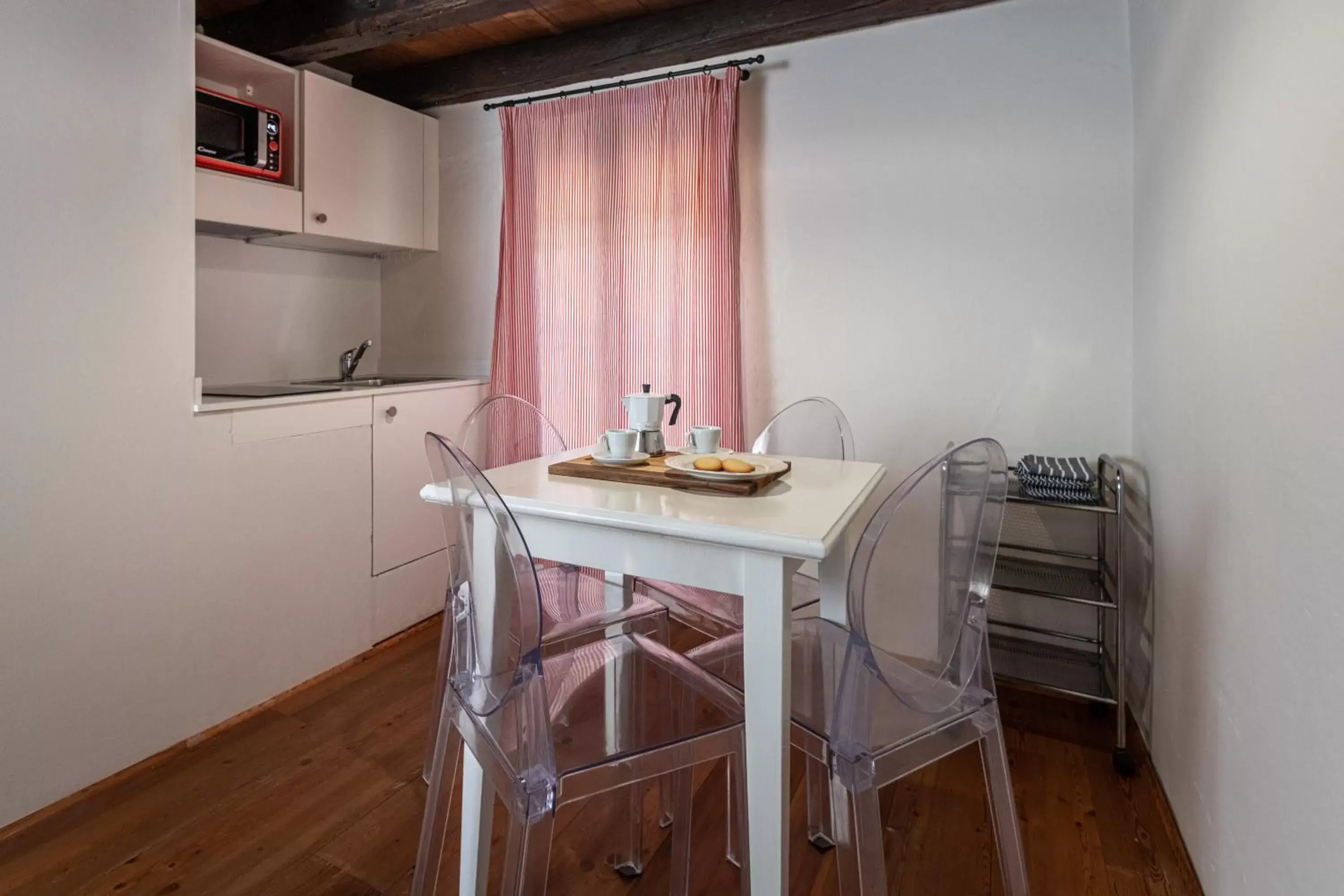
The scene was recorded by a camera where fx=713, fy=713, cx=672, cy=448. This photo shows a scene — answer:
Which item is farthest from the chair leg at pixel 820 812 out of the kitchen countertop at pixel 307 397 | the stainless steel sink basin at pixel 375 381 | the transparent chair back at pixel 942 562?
the stainless steel sink basin at pixel 375 381

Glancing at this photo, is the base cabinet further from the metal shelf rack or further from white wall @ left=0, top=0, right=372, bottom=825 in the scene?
the metal shelf rack

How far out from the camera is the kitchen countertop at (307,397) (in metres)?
2.03

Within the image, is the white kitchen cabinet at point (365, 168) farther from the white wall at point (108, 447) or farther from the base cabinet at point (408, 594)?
the base cabinet at point (408, 594)

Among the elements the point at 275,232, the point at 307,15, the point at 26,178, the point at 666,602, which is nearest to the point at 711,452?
the point at 666,602

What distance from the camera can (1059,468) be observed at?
203cm

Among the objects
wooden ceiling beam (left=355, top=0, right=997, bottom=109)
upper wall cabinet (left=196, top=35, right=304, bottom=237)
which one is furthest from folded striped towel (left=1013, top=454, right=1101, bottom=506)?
upper wall cabinet (left=196, top=35, right=304, bottom=237)

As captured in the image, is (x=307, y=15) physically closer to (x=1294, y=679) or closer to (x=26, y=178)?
(x=26, y=178)

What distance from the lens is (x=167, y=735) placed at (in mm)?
1948

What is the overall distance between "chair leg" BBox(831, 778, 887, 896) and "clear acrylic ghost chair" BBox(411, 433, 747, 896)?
0.67 ft

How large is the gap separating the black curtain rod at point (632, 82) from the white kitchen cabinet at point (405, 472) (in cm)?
122

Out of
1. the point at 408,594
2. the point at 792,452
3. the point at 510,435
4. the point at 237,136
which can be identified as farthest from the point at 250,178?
the point at 792,452

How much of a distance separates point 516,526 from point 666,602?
857 millimetres

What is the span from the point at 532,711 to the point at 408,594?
6.05 ft

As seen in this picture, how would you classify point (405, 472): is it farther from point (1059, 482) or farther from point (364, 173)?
point (1059, 482)
